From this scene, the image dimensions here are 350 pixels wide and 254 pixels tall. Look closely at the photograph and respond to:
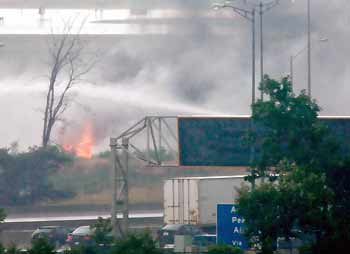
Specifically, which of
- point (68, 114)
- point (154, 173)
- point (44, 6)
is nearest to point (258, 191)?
point (154, 173)

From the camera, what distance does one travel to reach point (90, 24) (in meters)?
74.6

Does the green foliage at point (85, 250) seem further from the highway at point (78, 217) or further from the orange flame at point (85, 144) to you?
the orange flame at point (85, 144)

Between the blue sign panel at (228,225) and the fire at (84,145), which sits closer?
the blue sign panel at (228,225)

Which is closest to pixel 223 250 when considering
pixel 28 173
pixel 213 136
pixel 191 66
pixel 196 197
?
pixel 213 136

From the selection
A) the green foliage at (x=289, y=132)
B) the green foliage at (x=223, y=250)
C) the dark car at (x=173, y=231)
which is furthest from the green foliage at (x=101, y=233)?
the dark car at (x=173, y=231)

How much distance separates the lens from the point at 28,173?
172ft

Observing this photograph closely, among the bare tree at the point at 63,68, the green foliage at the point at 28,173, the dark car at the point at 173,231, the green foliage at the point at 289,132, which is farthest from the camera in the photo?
the bare tree at the point at 63,68

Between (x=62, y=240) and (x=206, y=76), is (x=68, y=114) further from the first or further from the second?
(x=62, y=240)

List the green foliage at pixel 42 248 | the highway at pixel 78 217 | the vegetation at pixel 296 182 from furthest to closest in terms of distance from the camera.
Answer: the highway at pixel 78 217, the vegetation at pixel 296 182, the green foliage at pixel 42 248

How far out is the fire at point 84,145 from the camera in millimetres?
52781

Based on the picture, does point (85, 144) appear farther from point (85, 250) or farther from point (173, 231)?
point (85, 250)

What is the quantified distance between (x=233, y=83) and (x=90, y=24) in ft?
36.0

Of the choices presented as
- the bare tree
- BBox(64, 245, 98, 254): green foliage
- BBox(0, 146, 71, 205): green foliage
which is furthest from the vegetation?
the bare tree

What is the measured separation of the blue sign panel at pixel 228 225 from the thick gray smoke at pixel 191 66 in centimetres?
3766
